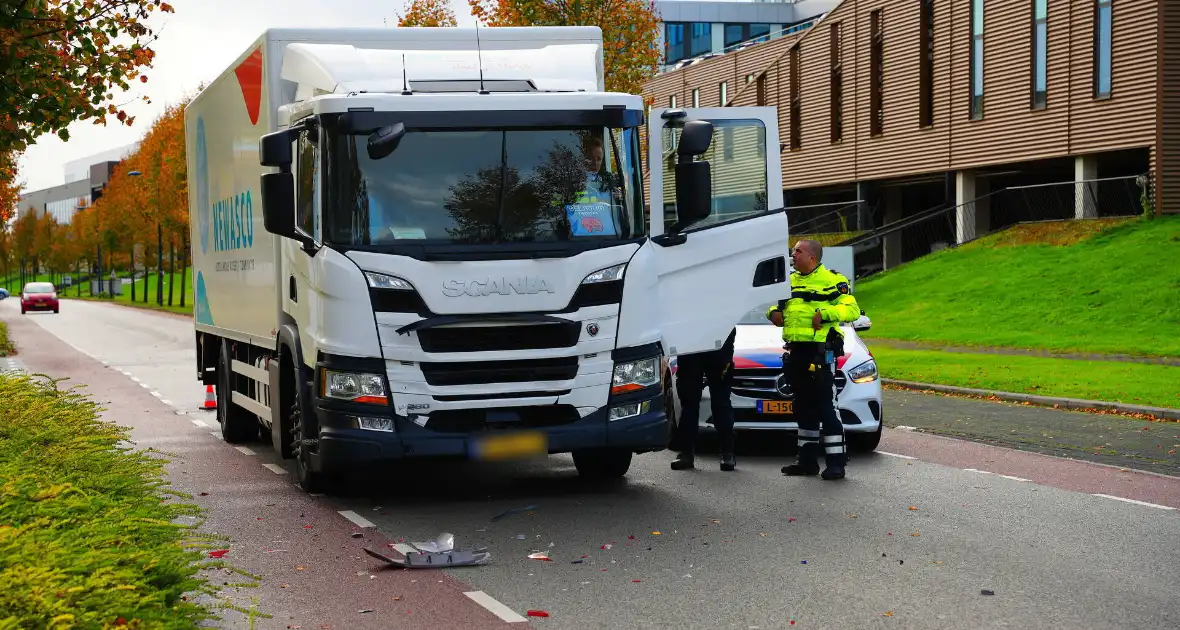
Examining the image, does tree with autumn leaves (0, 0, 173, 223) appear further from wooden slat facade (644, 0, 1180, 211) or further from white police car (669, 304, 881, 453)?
wooden slat facade (644, 0, 1180, 211)

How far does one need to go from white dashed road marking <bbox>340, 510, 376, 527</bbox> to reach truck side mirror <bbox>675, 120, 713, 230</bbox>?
288 cm

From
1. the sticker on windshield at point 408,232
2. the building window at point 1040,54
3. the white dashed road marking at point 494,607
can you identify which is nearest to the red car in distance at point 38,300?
the building window at point 1040,54

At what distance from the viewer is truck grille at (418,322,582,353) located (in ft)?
29.5

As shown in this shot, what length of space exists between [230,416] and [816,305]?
629cm

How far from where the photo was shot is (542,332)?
9125mm

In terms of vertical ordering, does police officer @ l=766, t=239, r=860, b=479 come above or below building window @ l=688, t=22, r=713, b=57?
below

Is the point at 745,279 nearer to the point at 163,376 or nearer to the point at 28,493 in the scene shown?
the point at 28,493

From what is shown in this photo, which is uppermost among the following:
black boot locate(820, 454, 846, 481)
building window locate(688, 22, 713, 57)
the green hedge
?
building window locate(688, 22, 713, 57)

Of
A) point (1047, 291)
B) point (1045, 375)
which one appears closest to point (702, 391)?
point (1045, 375)

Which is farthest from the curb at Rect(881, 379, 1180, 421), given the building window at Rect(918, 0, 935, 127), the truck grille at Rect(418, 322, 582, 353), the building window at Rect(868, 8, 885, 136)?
the building window at Rect(868, 8, 885, 136)

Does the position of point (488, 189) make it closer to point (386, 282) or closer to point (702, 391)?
point (386, 282)

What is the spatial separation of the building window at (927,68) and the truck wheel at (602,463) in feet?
127

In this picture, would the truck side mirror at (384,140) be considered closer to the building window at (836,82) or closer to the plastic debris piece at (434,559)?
the plastic debris piece at (434,559)

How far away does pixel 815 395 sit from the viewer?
10906 mm
